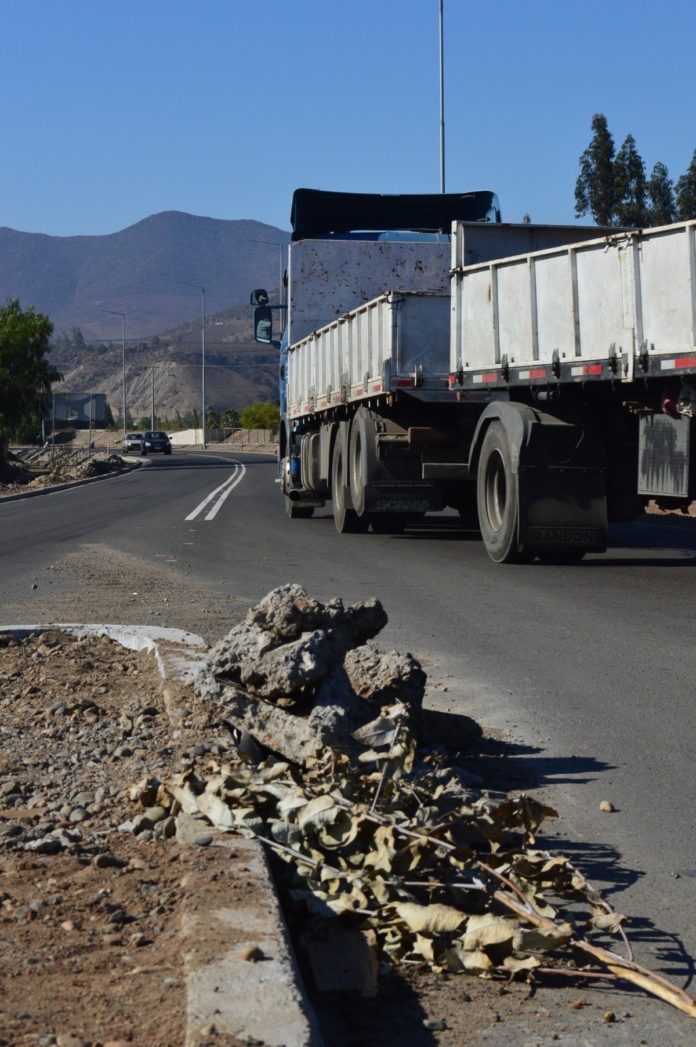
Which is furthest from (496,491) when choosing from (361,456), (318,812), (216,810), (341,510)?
(318,812)

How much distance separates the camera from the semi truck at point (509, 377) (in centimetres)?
1255

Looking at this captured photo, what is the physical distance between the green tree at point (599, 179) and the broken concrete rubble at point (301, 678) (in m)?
43.2

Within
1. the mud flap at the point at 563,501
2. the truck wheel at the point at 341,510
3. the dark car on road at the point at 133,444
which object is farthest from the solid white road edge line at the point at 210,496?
the dark car on road at the point at 133,444

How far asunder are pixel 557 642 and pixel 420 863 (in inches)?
213

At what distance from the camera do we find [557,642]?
368 inches

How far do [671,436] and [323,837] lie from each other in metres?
9.33

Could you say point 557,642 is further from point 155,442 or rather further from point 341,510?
point 155,442

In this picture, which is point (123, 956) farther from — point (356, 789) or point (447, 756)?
point (447, 756)

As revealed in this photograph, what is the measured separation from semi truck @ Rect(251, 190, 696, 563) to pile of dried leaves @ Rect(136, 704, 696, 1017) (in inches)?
312

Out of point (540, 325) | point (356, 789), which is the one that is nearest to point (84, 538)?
point (540, 325)

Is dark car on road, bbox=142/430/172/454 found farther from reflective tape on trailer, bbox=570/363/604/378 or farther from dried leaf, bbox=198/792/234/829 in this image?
dried leaf, bbox=198/792/234/829

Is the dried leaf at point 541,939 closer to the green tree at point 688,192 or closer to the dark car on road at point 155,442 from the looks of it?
the green tree at point 688,192

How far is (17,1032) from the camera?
120 inches

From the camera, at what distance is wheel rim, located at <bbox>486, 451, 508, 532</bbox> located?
586 inches
